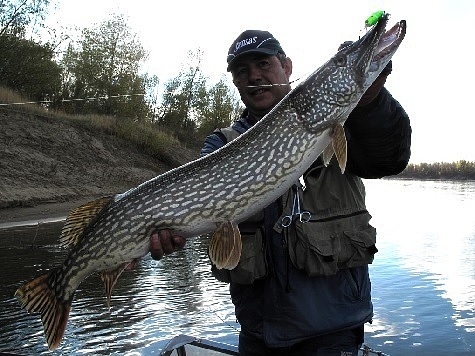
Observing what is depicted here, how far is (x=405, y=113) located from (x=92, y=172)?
1954 cm

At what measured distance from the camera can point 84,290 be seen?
7.17 meters

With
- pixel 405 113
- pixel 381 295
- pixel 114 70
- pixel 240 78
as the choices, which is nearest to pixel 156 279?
pixel 381 295

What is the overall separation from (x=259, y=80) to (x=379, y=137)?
84cm

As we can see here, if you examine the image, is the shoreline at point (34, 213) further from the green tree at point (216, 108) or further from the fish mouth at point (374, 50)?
the green tree at point (216, 108)

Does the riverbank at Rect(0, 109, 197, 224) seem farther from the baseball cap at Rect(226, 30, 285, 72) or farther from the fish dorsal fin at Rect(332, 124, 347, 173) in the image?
the fish dorsal fin at Rect(332, 124, 347, 173)

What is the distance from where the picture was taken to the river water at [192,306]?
5.14 meters

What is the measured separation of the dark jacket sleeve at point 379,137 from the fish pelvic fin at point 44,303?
5.58 ft

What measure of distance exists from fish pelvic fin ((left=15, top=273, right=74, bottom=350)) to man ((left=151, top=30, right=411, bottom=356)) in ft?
1.92

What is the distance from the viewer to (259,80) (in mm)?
2793

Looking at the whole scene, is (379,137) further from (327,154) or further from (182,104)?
(182,104)

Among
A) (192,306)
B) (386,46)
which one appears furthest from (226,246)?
(192,306)

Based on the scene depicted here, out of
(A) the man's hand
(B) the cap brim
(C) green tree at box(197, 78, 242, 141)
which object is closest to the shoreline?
(A) the man's hand

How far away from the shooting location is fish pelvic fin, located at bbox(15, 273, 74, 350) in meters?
2.54

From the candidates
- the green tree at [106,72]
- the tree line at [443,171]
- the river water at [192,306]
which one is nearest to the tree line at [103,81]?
the green tree at [106,72]
